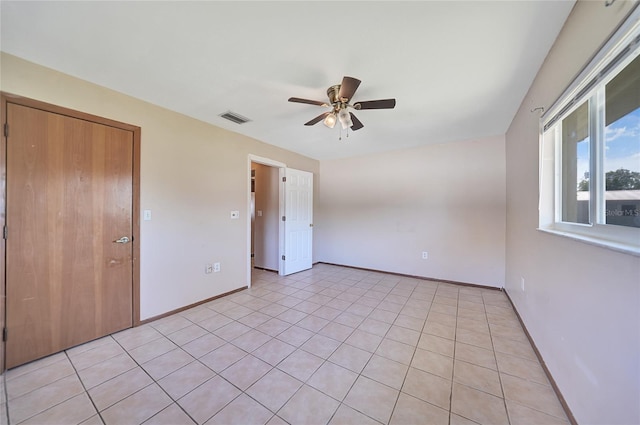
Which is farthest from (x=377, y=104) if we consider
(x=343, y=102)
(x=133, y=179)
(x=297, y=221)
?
(x=297, y=221)

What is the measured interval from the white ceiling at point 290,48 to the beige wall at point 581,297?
249 millimetres

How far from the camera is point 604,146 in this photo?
1174mm

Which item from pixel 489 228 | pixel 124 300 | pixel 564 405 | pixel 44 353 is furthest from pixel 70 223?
pixel 489 228

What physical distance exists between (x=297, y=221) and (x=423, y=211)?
7.75ft

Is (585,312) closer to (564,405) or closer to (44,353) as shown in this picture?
(564,405)

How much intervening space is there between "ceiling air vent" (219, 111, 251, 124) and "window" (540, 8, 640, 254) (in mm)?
2928

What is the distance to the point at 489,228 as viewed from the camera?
3.53 meters

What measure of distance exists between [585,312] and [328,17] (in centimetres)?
223

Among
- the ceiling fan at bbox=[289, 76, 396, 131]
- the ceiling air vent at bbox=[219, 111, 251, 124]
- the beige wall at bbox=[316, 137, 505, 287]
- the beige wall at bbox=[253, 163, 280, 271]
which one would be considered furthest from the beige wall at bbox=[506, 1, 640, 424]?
the beige wall at bbox=[253, 163, 280, 271]

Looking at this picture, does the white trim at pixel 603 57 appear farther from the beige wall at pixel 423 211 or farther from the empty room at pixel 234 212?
the beige wall at pixel 423 211

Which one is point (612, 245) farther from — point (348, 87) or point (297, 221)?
point (297, 221)

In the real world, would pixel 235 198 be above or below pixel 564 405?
above

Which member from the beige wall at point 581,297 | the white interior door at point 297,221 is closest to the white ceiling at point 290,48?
the beige wall at point 581,297

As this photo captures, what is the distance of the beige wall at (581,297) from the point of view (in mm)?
926
